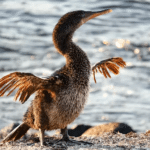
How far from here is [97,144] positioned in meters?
3.98

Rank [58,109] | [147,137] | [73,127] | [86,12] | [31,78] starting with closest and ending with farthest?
1. [31,78]
2. [58,109]
3. [86,12]
4. [147,137]
5. [73,127]

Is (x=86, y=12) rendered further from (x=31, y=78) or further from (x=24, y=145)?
(x=24, y=145)

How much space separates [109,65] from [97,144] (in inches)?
45.0

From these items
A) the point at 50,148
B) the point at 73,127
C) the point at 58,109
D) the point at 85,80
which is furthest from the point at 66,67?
the point at 73,127

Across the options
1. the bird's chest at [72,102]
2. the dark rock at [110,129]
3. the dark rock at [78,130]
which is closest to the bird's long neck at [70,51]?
the bird's chest at [72,102]

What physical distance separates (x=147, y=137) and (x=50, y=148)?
1471 millimetres

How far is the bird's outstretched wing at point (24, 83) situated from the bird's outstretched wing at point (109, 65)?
952 mm

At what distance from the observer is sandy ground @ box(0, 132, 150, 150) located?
3787 mm

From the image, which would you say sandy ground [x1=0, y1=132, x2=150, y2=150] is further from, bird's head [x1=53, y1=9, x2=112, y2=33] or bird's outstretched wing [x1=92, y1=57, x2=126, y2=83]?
bird's head [x1=53, y1=9, x2=112, y2=33]

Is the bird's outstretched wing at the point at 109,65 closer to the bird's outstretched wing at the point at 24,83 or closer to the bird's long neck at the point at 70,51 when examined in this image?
the bird's long neck at the point at 70,51

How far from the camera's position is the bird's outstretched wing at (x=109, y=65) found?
4211mm

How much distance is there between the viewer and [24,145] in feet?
13.1

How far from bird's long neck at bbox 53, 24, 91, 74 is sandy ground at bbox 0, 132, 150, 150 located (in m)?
0.99

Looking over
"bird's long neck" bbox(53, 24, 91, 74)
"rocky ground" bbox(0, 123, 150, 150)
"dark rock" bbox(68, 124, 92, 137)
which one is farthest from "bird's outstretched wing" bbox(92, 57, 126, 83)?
"dark rock" bbox(68, 124, 92, 137)
